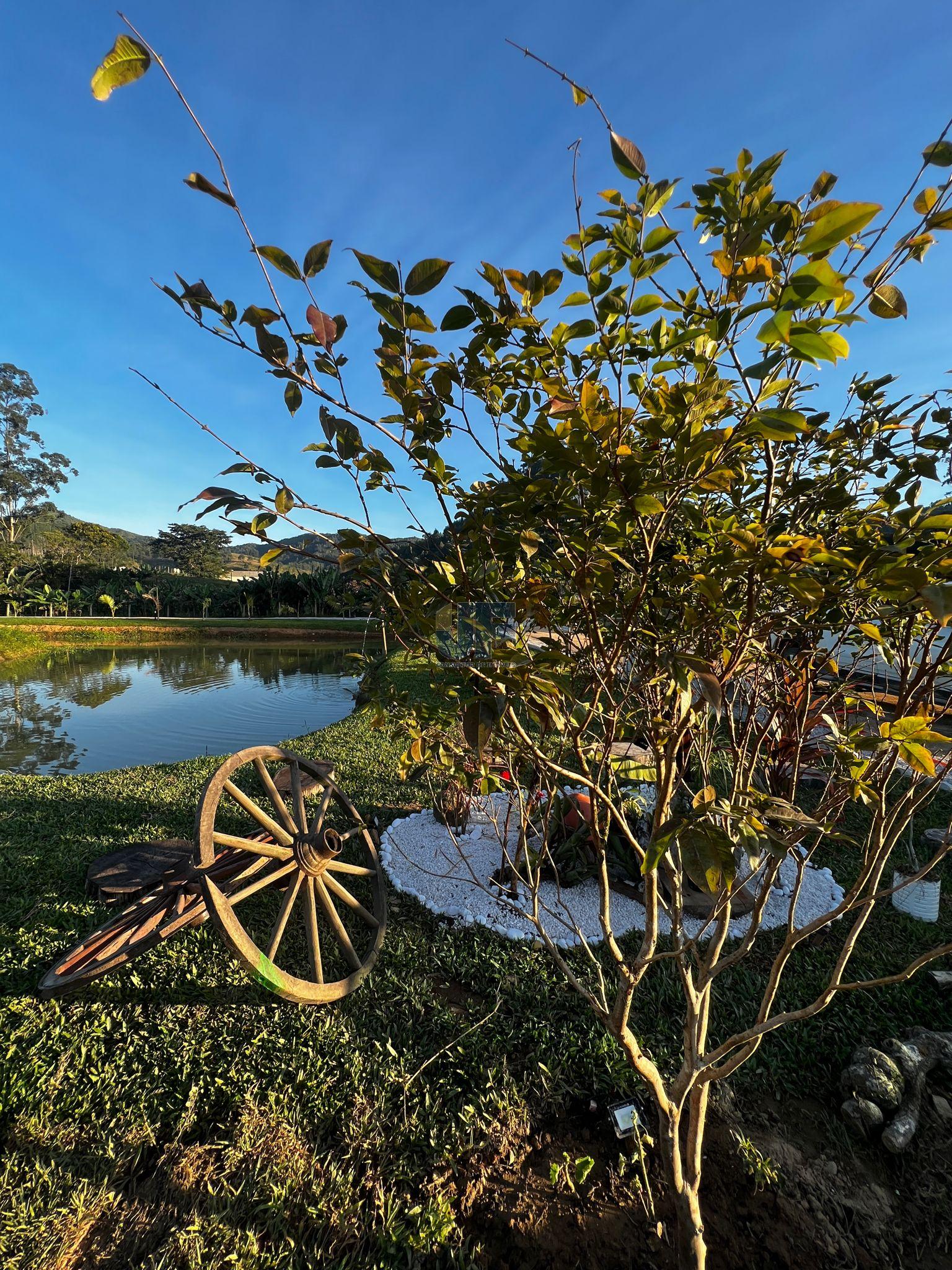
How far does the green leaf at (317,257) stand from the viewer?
2.40 ft

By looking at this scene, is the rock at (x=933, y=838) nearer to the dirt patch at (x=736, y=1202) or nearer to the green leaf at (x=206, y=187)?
the dirt patch at (x=736, y=1202)

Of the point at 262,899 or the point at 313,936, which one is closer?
the point at 313,936

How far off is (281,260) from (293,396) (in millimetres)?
204

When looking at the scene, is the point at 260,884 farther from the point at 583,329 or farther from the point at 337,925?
the point at 583,329

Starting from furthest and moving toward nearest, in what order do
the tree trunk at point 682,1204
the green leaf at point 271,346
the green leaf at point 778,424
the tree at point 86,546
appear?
the tree at point 86,546
the tree trunk at point 682,1204
the green leaf at point 271,346
the green leaf at point 778,424

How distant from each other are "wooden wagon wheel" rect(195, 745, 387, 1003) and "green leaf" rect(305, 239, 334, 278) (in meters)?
1.70

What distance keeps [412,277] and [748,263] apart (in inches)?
17.8

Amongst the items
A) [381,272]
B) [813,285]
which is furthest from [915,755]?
[381,272]

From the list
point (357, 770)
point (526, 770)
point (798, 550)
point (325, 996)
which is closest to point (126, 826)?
point (357, 770)

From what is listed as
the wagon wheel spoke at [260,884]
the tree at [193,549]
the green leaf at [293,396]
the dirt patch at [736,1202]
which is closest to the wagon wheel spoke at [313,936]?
the wagon wheel spoke at [260,884]

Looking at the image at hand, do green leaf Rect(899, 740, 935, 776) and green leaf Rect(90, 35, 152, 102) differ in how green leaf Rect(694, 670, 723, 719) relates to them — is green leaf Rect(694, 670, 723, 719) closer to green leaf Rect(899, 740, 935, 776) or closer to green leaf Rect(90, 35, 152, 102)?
green leaf Rect(899, 740, 935, 776)

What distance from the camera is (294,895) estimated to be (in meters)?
2.28

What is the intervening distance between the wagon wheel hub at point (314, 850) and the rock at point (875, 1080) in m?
2.05

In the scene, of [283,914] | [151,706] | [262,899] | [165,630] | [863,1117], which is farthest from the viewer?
[165,630]
